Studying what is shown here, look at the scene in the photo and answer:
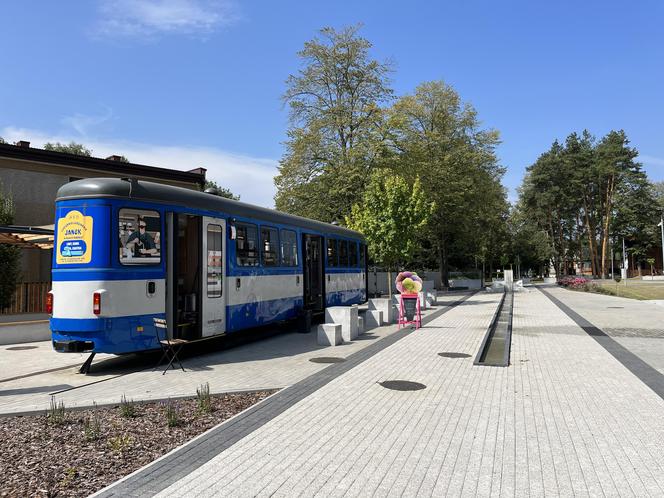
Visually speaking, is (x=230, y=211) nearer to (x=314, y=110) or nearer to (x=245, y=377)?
(x=245, y=377)

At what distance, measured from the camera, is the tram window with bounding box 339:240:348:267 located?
62.2ft

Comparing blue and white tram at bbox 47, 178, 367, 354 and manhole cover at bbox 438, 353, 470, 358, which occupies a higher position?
blue and white tram at bbox 47, 178, 367, 354

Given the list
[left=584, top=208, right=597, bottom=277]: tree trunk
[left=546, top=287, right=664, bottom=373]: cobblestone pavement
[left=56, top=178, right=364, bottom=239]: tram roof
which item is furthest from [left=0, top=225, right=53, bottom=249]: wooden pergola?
[left=584, top=208, right=597, bottom=277]: tree trunk

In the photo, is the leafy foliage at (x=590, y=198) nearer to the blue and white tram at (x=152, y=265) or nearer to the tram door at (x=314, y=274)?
the tram door at (x=314, y=274)

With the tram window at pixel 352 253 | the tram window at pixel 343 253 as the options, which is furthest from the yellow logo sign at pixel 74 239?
the tram window at pixel 352 253

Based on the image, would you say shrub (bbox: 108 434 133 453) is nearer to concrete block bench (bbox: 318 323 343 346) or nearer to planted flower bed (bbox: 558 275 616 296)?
concrete block bench (bbox: 318 323 343 346)

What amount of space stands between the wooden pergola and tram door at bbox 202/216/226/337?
6.65 m

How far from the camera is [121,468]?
463 cm

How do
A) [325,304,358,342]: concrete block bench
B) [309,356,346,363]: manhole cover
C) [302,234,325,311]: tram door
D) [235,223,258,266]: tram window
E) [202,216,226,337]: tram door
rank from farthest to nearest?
1. [302,234,325,311]: tram door
2. [325,304,358,342]: concrete block bench
3. [235,223,258,266]: tram window
4. [202,216,226,337]: tram door
5. [309,356,346,363]: manhole cover

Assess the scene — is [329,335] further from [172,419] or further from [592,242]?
[592,242]

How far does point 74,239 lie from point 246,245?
13.4 ft

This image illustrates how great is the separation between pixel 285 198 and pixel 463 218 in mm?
16571

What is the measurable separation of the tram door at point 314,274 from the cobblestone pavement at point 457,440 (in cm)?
753

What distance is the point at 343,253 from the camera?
19.2m
